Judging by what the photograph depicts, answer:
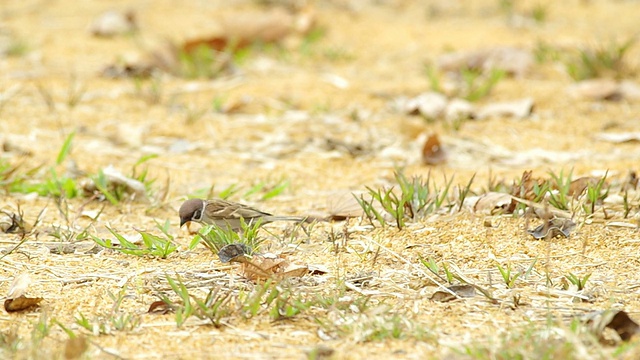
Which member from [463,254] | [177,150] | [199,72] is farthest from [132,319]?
[199,72]

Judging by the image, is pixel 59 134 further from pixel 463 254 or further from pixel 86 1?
pixel 86 1

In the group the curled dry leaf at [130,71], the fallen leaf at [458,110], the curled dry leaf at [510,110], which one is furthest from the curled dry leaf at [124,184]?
the curled dry leaf at [130,71]

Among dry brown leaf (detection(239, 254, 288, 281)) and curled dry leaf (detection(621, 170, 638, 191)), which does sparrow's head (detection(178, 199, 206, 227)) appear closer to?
dry brown leaf (detection(239, 254, 288, 281))

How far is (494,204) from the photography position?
3402 mm

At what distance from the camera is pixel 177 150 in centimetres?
494

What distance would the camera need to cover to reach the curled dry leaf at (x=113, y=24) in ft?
25.0

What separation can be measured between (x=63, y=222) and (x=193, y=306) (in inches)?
49.9

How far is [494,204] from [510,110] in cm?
221

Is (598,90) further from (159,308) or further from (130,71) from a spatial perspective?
(159,308)

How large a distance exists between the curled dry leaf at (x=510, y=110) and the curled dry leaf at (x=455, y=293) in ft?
9.62

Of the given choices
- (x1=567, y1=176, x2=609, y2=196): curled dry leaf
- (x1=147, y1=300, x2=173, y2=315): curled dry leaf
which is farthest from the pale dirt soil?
(x1=567, y1=176, x2=609, y2=196): curled dry leaf

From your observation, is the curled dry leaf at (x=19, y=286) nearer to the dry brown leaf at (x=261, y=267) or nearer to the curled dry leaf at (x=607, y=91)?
the dry brown leaf at (x=261, y=267)

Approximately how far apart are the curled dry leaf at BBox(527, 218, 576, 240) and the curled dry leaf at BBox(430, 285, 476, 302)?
0.52 metres

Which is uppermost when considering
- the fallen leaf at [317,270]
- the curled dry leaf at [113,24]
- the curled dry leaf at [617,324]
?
the curled dry leaf at [113,24]
